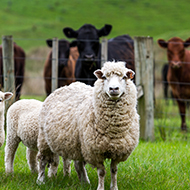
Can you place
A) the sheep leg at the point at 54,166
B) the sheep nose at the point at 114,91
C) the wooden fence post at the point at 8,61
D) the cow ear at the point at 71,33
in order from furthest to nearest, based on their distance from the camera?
1. the cow ear at the point at 71,33
2. the wooden fence post at the point at 8,61
3. the sheep leg at the point at 54,166
4. the sheep nose at the point at 114,91

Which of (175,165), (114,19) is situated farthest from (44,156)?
(114,19)

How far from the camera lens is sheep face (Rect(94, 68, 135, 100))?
11.6 ft

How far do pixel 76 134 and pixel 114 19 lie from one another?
154 feet

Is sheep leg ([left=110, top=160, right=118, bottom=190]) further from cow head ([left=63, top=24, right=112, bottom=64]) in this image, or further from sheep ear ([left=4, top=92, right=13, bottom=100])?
cow head ([left=63, top=24, right=112, bottom=64])

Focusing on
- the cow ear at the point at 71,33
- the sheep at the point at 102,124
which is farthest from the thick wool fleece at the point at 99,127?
the cow ear at the point at 71,33

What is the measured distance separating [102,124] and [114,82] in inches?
18.4

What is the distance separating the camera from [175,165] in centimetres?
480

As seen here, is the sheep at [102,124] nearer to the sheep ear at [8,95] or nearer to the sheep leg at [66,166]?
the sheep leg at [66,166]

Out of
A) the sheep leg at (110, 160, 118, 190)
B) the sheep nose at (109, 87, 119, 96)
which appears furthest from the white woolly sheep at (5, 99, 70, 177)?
the sheep nose at (109, 87, 119, 96)

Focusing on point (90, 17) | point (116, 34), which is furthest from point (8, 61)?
point (90, 17)

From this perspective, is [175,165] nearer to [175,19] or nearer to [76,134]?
[76,134]

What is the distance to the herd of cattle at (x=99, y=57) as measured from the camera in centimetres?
773

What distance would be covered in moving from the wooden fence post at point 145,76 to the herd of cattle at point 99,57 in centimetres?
90

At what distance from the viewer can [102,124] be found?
3727mm
